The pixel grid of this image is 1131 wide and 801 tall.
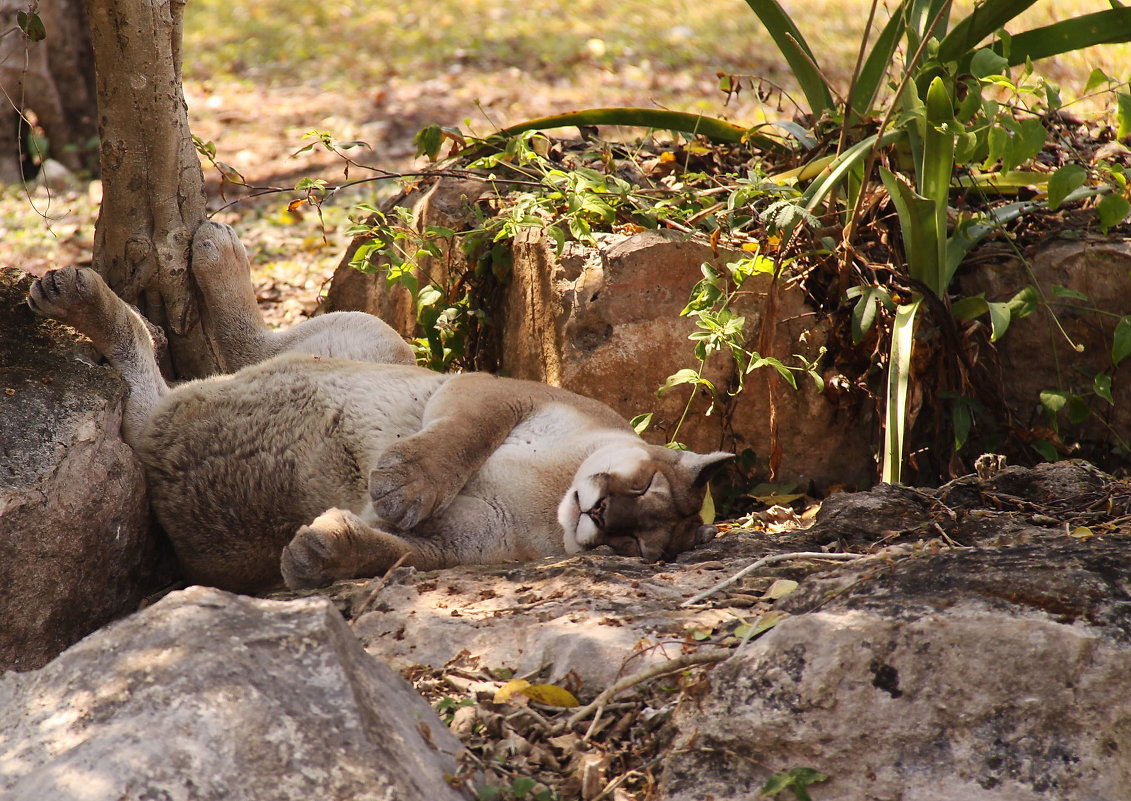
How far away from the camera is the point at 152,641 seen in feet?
6.65

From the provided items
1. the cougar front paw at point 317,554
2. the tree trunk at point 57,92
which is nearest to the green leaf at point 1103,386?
the cougar front paw at point 317,554

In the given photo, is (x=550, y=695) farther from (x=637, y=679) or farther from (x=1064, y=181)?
(x=1064, y=181)

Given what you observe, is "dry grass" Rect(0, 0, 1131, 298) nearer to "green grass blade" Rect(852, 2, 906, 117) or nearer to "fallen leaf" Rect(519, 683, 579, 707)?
"green grass blade" Rect(852, 2, 906, 117)

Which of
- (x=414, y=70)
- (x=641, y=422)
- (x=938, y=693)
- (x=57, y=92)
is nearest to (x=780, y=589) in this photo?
(x=938, y=693)

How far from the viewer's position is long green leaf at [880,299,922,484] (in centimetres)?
404

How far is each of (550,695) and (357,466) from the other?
156cm

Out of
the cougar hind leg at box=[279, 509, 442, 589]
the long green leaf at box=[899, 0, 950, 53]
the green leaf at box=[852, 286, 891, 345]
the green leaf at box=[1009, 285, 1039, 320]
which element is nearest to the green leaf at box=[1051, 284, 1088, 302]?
the green leaf at box=[1009, 285, 1039, 320]

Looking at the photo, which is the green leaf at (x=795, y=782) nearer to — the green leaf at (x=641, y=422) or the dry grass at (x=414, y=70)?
the green leaf at (x=641, y=422)

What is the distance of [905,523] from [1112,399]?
1.80 m

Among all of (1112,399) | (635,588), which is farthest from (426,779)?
(1112,399)

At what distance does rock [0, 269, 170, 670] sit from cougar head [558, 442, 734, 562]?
1.54 meters

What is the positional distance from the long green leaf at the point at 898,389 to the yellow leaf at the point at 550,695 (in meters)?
2.11

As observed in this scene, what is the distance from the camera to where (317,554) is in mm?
3135

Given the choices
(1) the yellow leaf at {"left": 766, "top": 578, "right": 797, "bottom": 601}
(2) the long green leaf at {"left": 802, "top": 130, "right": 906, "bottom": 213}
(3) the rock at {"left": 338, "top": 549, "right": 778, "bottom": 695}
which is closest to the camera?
(3) the rock at {"left": 338, "top": 549, "right": 778, "bottom": 695}
